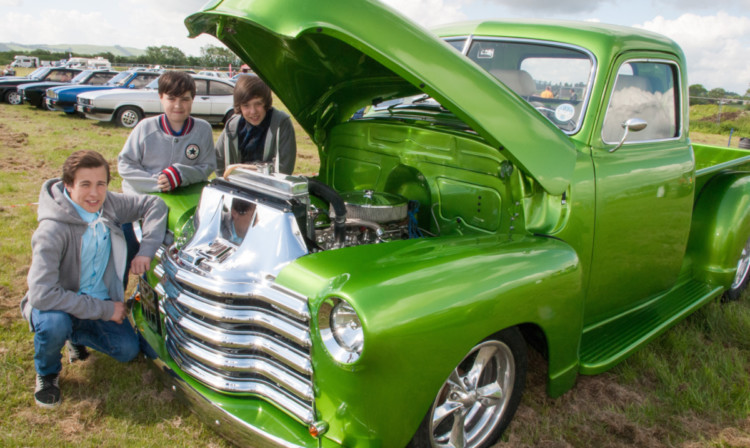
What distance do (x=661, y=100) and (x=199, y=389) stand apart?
122 inches

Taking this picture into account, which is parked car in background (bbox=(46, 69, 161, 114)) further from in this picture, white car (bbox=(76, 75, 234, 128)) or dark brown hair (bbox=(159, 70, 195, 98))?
dark brown hair (bbox=(159, 70, 195, 98))

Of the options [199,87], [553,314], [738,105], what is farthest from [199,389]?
[738,105]

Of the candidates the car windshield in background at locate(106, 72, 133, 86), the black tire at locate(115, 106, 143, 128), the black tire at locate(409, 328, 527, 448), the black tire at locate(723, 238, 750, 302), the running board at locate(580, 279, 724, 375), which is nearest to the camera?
the black tire at locate(409, 328, 527, 448)

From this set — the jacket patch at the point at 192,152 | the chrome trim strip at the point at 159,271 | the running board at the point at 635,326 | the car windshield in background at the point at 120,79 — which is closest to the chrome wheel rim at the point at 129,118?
the car windshield in background at the point at 120,79

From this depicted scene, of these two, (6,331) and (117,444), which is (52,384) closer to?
(117,444)

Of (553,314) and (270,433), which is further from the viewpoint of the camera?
(553,314)

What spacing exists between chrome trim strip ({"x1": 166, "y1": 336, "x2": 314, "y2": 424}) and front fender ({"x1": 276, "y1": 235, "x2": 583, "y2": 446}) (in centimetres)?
8

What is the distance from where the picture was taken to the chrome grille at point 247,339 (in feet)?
6.41

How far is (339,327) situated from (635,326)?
2194 millimetres

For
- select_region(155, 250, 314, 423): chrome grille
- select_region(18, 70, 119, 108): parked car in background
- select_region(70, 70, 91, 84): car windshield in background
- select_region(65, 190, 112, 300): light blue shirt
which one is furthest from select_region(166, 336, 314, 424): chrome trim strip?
select_region(70, 70, 91, 84): car windshield in background

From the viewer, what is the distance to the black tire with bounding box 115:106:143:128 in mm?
13039

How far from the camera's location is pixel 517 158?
2438 millimetres

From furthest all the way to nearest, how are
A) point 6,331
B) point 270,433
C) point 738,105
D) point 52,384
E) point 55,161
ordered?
point 738,105
point 55,161
point 6,331
point 52,384
point 270,433

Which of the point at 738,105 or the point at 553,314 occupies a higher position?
→ the point at 738,105
